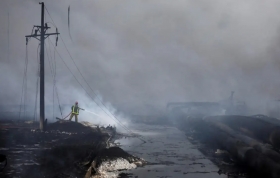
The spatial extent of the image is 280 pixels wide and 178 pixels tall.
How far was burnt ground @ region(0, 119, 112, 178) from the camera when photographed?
13.3 m

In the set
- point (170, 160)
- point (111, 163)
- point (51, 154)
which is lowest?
point (170, 160)

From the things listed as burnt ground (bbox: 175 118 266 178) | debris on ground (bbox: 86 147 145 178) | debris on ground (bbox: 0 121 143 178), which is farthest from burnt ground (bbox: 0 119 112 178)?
burnt ground (bbox: 175 118 266 178)

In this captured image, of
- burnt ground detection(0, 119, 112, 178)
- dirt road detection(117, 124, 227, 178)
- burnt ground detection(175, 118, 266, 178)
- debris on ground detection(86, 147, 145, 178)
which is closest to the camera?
burnt ground detection(0, 119, 112, 178)

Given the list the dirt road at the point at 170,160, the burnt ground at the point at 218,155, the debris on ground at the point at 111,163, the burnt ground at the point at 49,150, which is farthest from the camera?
the burnt ground at the point at 218,155

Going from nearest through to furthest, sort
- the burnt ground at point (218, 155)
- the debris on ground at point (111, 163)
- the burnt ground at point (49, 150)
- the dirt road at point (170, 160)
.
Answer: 1. the burnt ground at point (49, 150)
2. the debris on ground at point (111, 163)
3. the dirt road at point (170, 160)
4. the burnt ground at point (218, 155)

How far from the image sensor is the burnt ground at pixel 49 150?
43.8 feet

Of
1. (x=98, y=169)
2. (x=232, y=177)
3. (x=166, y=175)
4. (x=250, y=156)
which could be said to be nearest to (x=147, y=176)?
(x=166, y=175)

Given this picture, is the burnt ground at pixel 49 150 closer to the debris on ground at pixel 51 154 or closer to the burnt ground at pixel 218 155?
the debris on ground at pixel 51 154

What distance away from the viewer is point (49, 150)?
17422 millimetres

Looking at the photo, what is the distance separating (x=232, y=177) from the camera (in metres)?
15.2

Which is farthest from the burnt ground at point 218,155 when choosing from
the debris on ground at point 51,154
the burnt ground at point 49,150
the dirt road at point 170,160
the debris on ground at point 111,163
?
the burnt ground at point 49,150

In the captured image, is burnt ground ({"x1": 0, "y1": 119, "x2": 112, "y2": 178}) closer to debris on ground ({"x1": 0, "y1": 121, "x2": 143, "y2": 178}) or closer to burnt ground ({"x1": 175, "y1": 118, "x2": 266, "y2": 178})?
debris on ground ({"x1": 0, "y1": 121, "x2": 143, "y2": 178})

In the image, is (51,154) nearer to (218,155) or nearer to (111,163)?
(111,163)

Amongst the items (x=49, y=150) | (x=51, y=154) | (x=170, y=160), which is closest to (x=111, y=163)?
(x=51, y=154)
